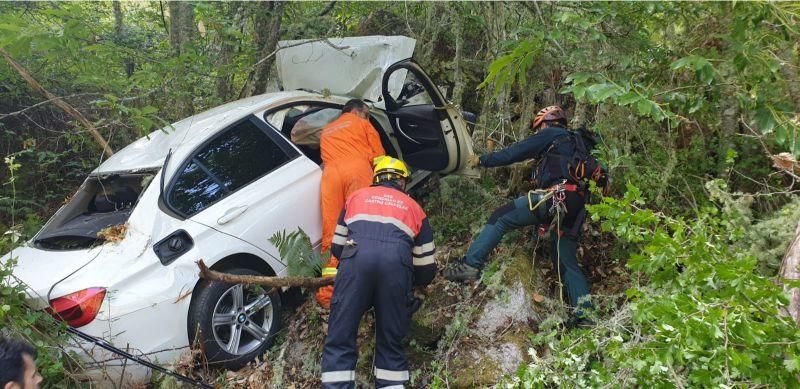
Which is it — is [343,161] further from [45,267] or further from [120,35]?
[120,35]

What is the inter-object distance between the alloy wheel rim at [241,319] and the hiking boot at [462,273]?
4.78 feet

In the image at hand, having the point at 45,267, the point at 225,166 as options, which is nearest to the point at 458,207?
the point at 225,166

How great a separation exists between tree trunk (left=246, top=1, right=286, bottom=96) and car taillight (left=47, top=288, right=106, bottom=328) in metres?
4.26

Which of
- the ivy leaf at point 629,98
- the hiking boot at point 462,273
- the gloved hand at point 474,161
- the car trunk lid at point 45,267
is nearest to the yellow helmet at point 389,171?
the hiking boot at point 462,273

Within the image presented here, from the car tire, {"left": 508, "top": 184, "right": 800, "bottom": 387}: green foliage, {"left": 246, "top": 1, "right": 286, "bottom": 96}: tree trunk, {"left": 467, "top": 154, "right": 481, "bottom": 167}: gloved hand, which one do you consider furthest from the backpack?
{"left": 246, "top": 1, "right": 286, "bottom": 96}: tree trunk

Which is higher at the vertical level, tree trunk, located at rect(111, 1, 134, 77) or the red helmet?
tree trunk, located at rect(111, 1, 134, 77)

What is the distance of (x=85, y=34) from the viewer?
4.91 m

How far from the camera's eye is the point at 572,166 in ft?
13.5

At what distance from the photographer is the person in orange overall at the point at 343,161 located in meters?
4.46

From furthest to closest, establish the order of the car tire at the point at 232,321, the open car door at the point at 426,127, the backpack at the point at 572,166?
the open car door at the point at 426,127, the backpack at the point at 572,166, the car tire at the point at 232,321

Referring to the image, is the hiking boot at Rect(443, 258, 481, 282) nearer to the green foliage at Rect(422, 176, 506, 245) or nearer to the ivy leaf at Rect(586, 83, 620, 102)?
the green foliage at Rect(422, 176, 506, 245)

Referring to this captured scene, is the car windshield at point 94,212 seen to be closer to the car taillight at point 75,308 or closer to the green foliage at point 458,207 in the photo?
the car taillight at point 75,308

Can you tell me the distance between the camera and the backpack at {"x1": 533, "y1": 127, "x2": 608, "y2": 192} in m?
4.11

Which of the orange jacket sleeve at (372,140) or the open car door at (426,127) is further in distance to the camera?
the open car door at (426,127)
